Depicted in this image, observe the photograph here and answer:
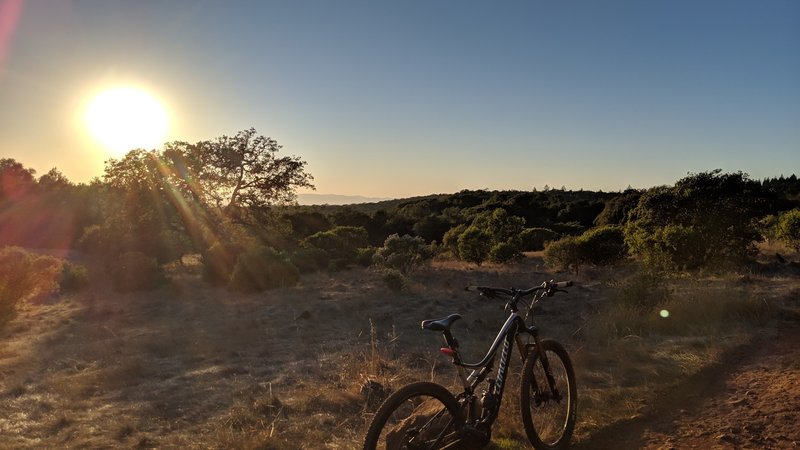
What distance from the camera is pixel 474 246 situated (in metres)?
26.5

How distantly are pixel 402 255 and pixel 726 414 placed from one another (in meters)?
17.4

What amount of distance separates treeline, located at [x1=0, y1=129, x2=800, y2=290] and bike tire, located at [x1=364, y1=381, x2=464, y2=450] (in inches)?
514

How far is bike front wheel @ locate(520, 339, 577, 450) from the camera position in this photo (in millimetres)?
4371

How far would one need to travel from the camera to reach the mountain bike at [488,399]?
144 inches

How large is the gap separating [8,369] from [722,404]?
12.1 metres

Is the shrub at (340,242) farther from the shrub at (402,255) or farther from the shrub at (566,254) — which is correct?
the shrub at (566,254)

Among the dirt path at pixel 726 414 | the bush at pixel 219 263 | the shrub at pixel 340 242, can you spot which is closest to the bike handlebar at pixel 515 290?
the dirt path at pixel 726 414

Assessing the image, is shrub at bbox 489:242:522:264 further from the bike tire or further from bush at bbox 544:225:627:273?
the bike tire

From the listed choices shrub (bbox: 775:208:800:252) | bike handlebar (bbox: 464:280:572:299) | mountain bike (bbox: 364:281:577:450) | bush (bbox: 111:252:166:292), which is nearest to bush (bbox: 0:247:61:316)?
bush (bbox: 111:252:166:292)

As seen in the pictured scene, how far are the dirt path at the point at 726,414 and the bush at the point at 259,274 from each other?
1525cm

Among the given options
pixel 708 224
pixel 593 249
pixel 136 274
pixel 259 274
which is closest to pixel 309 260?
pixel 259 274

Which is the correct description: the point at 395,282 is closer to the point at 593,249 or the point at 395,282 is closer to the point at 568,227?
the point at 593,249

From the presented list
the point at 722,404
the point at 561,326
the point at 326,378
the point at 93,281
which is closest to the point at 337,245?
the point at 93,281

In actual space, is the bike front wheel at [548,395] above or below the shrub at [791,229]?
below
